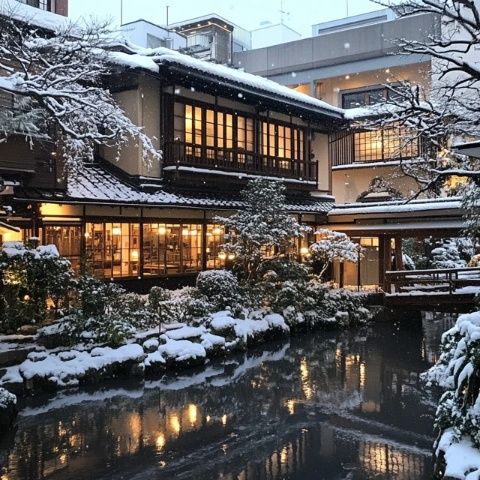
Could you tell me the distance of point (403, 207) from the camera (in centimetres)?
2492

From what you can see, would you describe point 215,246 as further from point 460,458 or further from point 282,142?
point 460,458

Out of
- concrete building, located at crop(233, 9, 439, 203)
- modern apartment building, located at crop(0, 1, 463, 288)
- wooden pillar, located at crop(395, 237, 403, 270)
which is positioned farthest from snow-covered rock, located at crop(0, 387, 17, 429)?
concrete building, located at crop(233, 9, 439, 203)

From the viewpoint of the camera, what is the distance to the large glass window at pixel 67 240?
18.5 m

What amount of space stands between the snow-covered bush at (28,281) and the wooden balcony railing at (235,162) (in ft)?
27.1

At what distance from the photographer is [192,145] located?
22.4 metres

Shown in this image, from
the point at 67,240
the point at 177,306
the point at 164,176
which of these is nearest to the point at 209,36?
the point at 164,176

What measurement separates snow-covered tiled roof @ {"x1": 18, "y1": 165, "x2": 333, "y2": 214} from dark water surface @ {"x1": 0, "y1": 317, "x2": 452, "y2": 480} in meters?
6.81

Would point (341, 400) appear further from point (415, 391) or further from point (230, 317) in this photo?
point (230, 317)

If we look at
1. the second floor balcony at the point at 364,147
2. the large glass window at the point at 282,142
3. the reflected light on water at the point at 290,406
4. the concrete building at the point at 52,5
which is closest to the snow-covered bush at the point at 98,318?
the reflected light on water at the point at 290,406

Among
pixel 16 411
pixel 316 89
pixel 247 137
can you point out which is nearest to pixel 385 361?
pixel 16 411

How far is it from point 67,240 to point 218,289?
543 cm

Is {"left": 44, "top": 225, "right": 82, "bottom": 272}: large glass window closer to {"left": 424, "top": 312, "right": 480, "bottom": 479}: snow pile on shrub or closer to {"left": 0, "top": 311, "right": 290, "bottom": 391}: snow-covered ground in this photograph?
{"left": 0, "top": 311, "right": 290, "bottom": 391}: snow-covered ground

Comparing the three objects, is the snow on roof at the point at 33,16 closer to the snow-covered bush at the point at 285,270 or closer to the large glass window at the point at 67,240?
the large glass window at the point at 67,240

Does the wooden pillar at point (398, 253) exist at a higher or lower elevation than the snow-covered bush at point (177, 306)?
higher
